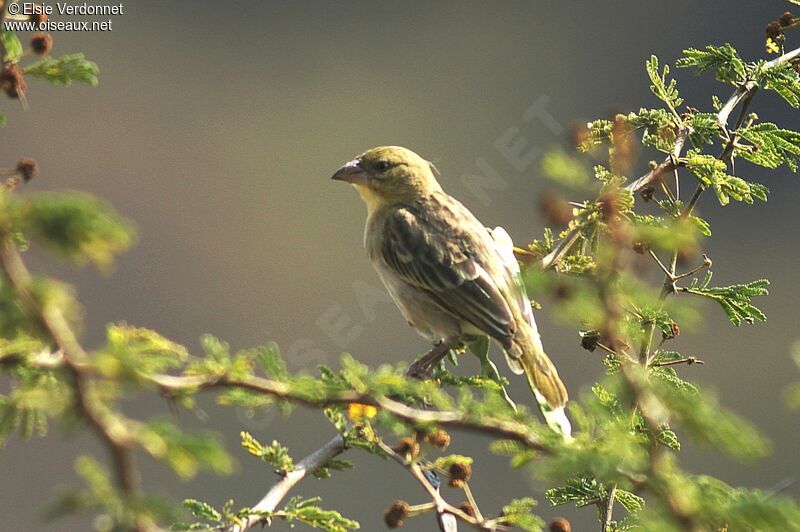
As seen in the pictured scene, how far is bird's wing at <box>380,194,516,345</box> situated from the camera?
4320 mm

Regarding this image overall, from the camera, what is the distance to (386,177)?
530 centimetres

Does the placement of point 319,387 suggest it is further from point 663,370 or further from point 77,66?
point 663,370

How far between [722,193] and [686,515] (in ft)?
7.62

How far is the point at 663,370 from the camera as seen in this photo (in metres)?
3.19

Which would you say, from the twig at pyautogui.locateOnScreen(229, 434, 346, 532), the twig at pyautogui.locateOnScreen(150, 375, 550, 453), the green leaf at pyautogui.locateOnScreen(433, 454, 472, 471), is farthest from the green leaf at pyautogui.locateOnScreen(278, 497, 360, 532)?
the twig at pyautogui.locateOnScreen(150, 375, 550, 453)

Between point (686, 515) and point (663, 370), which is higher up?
point (686, 515)

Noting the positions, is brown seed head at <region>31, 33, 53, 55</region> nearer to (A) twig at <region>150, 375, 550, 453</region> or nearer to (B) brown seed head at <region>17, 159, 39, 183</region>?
(B) brown seed head at <region>17, 159, 39, 183</region>

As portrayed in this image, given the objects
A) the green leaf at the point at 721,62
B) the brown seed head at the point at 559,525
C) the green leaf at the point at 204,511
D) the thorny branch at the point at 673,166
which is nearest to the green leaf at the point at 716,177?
the thorny branch at the point at 673,166

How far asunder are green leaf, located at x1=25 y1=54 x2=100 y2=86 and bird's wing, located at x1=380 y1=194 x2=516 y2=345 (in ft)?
6.96

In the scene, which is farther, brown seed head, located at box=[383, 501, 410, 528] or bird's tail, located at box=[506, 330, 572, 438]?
bird's tail, located at box=[506, 330, 572, 438]

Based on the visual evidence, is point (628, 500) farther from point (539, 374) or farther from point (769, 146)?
point (769, 146)

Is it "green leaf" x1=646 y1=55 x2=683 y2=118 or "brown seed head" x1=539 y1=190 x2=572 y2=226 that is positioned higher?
"brown seed head" x1=539 y1=190 x2=572 y2=226

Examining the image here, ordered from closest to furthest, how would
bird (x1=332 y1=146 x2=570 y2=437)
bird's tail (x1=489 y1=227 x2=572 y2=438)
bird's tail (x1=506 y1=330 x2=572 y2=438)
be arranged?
bird's tail (x1=506 y1=330 x2=572 y2=438)
bird's tail (x1=489 y1=227 x2=572 y2=438)
bird (x1=332 y1=146 x2=570 y2=437)

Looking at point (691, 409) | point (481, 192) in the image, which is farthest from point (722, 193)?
point (481, 192)
